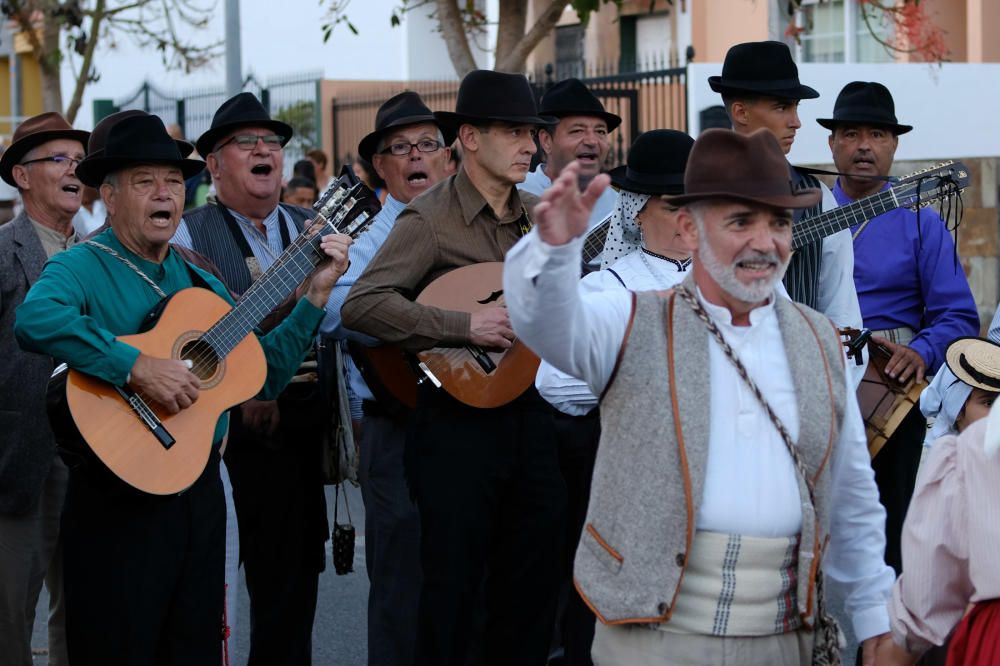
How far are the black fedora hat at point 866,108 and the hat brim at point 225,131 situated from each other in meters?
Result: 2.40

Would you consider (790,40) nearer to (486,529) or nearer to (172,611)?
(486,529)

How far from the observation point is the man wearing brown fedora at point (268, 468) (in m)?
6.30

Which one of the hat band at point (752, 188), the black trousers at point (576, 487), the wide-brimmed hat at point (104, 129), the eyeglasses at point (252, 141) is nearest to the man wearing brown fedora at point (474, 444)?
the black trousers at point (576, 487)

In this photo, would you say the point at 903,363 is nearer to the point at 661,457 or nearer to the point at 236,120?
the point at 661,457

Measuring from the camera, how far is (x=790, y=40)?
1230 cm

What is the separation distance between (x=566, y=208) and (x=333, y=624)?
474 centimetres

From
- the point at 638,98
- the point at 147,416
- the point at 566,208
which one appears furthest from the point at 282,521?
the point at 638,98

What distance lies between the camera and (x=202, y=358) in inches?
214

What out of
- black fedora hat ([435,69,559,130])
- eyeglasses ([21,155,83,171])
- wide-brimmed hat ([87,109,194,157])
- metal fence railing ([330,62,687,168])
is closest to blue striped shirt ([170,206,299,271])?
eyeglasses ([21,155,83,171])

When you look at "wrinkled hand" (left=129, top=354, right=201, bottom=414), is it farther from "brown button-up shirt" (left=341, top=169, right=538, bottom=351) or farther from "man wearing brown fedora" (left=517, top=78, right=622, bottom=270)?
"man wearing brown fedora" (left=517, top=78, right=622, bottom=270)

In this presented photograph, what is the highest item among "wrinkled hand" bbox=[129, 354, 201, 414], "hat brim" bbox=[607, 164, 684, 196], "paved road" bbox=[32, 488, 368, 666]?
"hat brim" bbox=[607, 164, 684, 196]

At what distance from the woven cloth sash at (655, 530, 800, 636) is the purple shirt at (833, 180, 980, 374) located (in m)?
3.02

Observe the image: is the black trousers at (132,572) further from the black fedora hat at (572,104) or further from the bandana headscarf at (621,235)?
the black fedora hat at (572,104)

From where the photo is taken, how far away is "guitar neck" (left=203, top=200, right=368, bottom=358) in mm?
5473
